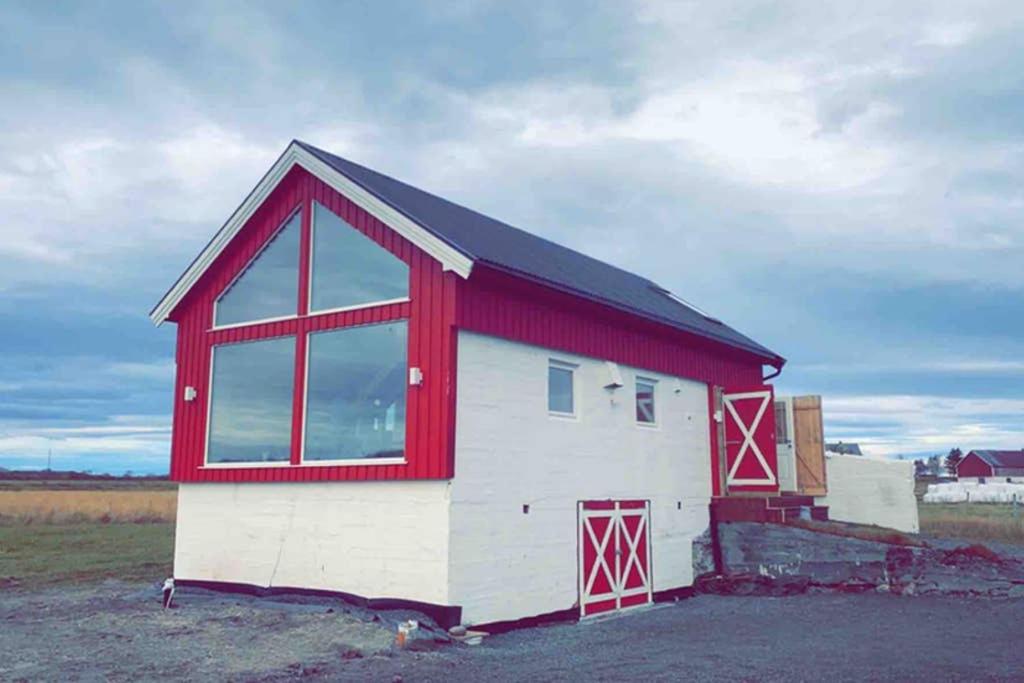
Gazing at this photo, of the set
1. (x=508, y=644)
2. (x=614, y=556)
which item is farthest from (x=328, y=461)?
(x=614, y=556)

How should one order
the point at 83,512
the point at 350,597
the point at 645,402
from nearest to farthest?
the point at 350,597, the point at 645,402, the point at 83,512

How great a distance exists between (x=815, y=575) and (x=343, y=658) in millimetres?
9367

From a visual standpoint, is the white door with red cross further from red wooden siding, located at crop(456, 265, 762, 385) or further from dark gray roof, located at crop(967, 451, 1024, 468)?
dark gray roof, located at crop(967, 451, 1024, 468)

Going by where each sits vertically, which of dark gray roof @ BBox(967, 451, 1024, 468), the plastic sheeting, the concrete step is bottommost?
the plastic sheeting

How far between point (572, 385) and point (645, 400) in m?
2.19

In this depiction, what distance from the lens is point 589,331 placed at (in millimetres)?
14117

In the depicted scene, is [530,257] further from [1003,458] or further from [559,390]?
[1003,458]

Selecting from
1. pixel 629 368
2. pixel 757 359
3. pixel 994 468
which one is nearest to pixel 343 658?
pixel 629 368

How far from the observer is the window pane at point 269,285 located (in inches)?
535

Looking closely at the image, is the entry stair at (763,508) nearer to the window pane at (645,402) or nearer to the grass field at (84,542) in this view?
the window pane at (645,402)

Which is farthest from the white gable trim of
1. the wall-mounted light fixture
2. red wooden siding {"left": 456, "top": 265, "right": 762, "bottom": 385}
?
the wall-mounted light fixture

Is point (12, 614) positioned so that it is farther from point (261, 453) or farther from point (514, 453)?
point (514, 453)

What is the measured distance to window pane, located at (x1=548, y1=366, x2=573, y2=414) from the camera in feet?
43.8

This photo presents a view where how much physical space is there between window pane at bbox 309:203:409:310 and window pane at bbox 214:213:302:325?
1.48ft
